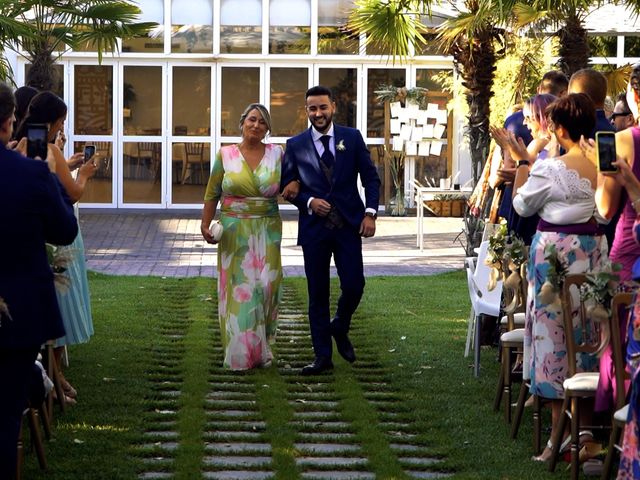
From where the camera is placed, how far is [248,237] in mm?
9953

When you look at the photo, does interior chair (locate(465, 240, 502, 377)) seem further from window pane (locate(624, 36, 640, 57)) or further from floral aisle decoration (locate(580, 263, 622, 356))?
window pane (locate(624, 36, 640, 57))

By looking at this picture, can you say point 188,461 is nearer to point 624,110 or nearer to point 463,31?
point 624,110

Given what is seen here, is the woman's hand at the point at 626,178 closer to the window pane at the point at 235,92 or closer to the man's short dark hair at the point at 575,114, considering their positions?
the man's short dark hair at the point at 575,114

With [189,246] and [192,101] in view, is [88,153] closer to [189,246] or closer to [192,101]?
[189,246]

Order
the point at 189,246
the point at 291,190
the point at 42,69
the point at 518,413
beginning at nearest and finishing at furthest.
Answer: the point at 518,413
the point at 291,190
the point at 42,69
the point at 189,246

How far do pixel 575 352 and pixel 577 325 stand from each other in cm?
37

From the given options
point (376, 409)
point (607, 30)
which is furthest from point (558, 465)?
point (607, 30)

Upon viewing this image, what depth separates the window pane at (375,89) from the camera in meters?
28.2

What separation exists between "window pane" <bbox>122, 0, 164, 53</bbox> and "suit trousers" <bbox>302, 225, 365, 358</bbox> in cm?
1878

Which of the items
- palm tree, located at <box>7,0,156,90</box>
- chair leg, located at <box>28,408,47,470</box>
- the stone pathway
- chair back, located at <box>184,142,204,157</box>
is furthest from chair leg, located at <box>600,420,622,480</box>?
chair back, located at <box>184,142,204,157</box>

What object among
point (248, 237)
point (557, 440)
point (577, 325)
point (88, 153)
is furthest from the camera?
point (248, 237)

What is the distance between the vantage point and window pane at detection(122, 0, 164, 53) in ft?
91.2

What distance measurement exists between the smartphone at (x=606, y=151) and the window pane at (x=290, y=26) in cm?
2255

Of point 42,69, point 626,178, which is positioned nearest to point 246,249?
point 626,178
